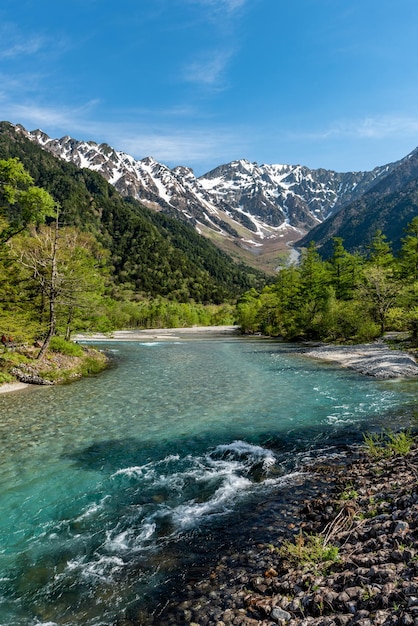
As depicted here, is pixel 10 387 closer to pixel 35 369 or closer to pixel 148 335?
pixel 35 369

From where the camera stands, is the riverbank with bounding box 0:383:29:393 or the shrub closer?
the riverbank with bounding box 0:383:29:393

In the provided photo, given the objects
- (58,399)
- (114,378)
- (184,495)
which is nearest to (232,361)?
(114,378)

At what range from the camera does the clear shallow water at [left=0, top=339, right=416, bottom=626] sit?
286 inches

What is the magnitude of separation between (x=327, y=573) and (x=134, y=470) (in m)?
8.10

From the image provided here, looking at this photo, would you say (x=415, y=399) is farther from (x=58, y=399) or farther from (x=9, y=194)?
(x=9, y=194)

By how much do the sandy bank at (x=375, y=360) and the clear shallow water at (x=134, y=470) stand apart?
417cm

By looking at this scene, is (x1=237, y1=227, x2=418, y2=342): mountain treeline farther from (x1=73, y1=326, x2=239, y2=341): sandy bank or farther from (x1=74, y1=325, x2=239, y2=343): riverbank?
(x1=73, y1=326, x2=239, y2=341): sandy bank

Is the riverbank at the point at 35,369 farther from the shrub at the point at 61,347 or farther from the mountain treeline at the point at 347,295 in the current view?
the mountain treeline at the point at 347,295

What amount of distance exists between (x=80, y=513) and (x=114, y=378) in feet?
72.0

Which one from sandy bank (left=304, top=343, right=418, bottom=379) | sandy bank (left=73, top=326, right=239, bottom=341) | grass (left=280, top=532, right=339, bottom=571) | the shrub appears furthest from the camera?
sandy bank (left=73, top=326, right=239, bottom=341)

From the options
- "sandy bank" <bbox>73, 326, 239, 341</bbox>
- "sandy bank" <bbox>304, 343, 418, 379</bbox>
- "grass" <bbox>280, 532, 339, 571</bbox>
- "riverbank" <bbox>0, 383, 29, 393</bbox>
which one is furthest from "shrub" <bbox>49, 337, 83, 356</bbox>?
"sandy bank" <bbox>73, 326, 239, 341</bbox>

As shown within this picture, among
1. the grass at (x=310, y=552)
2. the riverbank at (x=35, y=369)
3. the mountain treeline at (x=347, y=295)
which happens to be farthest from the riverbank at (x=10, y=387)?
the mountain treeline at (x=347, y=295)

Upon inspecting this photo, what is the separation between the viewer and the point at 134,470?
12.7 meters

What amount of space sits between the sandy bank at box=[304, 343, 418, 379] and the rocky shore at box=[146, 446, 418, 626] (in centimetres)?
2304
